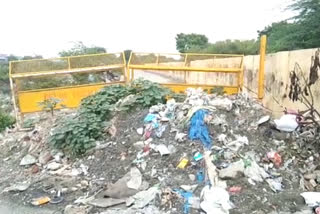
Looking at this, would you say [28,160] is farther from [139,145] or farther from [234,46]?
[234,46]

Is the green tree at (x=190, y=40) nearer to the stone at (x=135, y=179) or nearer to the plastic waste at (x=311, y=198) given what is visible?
the stone at (x=135, y=179)

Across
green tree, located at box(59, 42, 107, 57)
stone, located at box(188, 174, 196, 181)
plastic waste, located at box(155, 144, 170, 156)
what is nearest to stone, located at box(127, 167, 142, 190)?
plastic waste, located at box(155, 144, 170, 156)

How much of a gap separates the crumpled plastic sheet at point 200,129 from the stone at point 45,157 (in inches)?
101

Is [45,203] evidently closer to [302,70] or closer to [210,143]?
[210,143]

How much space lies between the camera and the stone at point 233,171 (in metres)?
5.34

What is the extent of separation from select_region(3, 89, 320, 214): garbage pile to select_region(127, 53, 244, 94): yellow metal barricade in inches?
102

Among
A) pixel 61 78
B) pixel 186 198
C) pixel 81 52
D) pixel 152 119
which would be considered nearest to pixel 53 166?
pixel 152 119

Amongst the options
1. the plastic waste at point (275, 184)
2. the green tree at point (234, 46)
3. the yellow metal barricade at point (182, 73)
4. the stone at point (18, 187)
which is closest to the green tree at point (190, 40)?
the green tree at point (234, 46)

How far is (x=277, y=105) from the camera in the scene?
25.5ft

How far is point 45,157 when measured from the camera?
7.28m

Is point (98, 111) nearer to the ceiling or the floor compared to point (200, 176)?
nearer to the ceiling

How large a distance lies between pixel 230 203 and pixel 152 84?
3932 millimetres

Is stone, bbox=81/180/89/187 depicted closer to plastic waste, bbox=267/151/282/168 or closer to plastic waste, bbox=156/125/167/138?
plastic waste, bbox=156/125/167/138

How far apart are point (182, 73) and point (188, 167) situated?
495 centimetres
